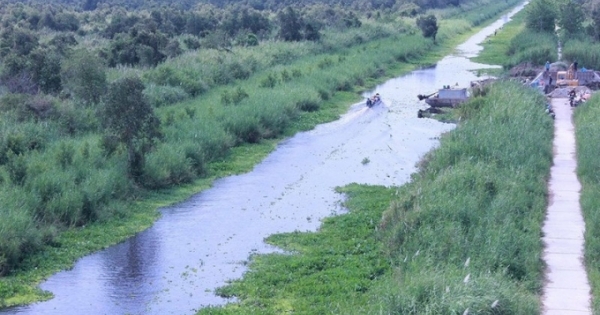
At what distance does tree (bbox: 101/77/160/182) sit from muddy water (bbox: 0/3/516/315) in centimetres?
204

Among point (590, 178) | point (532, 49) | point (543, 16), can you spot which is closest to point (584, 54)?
point (532, 49)

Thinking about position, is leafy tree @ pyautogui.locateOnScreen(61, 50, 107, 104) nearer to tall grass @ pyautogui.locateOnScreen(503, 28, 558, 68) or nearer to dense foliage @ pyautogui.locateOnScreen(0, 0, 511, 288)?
dense foliage @ pyautogui.locateOnScreen(0, 0, 511, 288)

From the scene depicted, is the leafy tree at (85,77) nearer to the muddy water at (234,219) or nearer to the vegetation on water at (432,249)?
the muddy water at (234,219)

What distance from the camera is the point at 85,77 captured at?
29641 millimetres

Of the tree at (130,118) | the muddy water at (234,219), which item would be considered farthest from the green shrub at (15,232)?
the tree at (130,118)

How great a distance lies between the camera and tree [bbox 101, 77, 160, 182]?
2362cm

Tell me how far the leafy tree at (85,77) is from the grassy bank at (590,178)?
1587 cm

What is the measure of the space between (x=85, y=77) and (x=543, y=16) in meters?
38.0

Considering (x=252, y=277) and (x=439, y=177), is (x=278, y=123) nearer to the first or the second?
(x=439, y=177)

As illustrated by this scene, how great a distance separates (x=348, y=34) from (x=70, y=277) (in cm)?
4410

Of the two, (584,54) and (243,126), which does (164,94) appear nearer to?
(243,126)

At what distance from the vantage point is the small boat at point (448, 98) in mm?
38219

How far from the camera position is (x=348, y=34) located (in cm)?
5972

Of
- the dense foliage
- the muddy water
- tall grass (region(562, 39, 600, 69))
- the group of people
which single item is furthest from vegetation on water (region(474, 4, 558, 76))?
the muddy water
